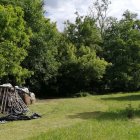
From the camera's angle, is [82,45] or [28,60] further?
[82,45]

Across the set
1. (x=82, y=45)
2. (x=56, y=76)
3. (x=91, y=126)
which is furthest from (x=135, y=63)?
(x=91, y=126)

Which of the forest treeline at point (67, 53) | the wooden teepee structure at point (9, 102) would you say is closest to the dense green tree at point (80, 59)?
the forest treeline at point (67, 53)

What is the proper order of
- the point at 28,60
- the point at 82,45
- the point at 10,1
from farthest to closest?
the point at 82,45, the point at 28,60, the point at 10,1

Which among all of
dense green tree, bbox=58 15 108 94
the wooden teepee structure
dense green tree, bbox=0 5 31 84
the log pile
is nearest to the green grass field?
the log pile

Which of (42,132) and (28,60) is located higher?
(28,60)

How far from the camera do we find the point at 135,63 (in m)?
44.6

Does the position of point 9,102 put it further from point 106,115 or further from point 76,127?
point 76,127

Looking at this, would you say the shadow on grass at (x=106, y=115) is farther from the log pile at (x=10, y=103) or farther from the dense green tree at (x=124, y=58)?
the dense green tree at (x=124, y=58)

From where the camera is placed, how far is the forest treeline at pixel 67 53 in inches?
1201

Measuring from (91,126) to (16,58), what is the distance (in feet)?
44.4

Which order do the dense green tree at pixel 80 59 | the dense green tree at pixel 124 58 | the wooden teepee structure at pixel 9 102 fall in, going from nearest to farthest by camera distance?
the wooden teepee structure at pixel 9 102 → the dense green tree at pixel 80 59 → the dense green tree at pixel 124 58

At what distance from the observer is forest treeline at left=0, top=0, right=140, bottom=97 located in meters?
30.5

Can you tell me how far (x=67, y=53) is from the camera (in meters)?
40.8

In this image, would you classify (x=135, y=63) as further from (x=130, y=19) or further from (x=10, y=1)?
(x=10, y=1)
